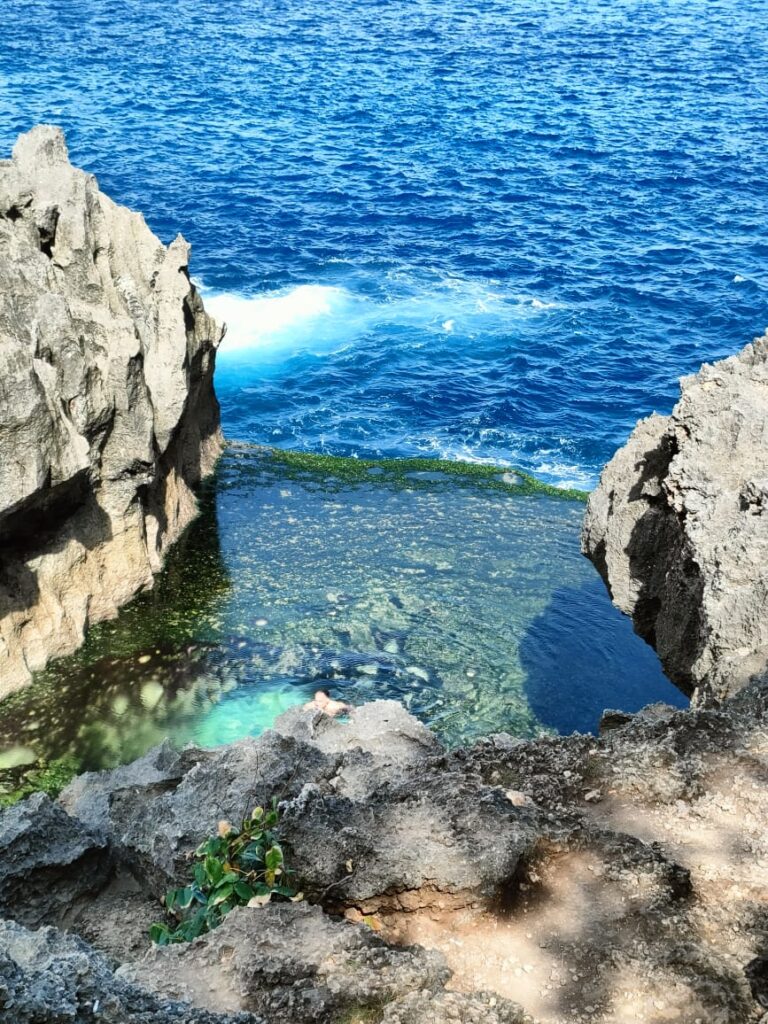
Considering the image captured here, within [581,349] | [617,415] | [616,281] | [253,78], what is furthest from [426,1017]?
[253,78]

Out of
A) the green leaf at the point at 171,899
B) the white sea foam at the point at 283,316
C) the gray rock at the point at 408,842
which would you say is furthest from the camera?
the white sea foam at the point at 283,316

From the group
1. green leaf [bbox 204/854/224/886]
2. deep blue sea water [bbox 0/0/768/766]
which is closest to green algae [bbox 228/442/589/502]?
deep blue sea water [bbox 0/0/768/766]

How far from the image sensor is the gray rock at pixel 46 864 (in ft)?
32.0

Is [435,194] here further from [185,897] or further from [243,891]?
[243,891]

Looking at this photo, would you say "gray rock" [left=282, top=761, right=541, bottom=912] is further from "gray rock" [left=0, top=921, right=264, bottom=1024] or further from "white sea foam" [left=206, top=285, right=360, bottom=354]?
"white sea foam" [left=206, top=285, right=360, bottom=354]

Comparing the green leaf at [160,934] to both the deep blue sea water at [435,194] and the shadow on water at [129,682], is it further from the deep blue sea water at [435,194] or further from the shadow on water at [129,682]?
the deep blue sea water at [435,194]

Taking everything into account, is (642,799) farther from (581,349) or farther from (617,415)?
(581,349)

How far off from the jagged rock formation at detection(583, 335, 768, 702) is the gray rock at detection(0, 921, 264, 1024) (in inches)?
240

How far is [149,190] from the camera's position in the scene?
5141cm

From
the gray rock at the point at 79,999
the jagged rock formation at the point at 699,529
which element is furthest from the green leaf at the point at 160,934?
the jagged rock formation at the point at 699,529

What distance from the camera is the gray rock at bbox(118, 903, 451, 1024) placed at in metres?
6.43

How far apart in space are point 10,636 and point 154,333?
6.63 m

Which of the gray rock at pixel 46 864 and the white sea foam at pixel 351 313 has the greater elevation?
the gray rock at pixel 46 864

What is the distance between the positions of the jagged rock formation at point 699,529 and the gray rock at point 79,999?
6.10 meters
